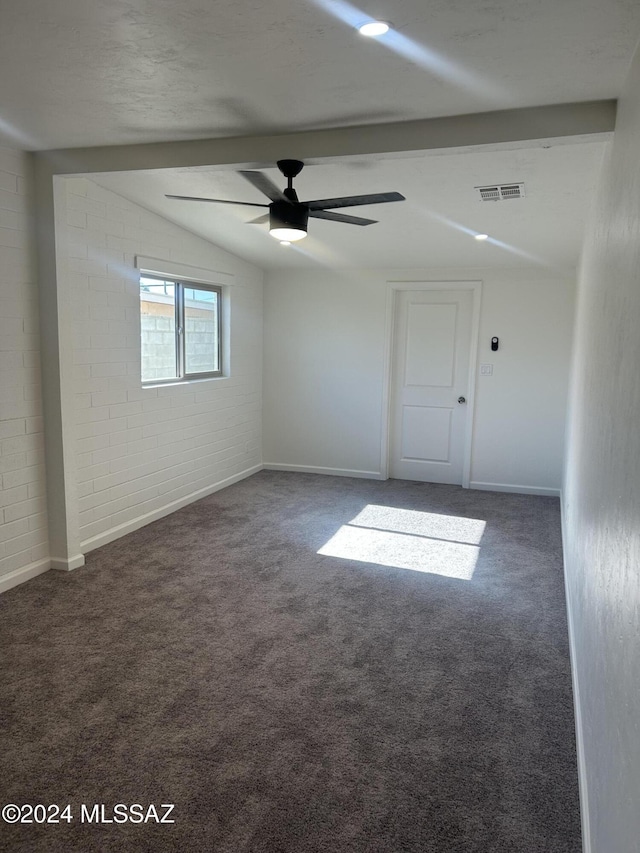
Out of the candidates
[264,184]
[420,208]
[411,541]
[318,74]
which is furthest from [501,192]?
[411,541]

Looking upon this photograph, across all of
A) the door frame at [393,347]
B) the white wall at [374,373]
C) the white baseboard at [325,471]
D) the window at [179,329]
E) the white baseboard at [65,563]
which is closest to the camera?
the white baseboard at [65,563]

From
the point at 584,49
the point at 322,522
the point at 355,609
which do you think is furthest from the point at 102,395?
the point at 584,49

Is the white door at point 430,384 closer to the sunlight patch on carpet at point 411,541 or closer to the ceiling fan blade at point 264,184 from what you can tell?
the sunlight patch on carpet at point 411,541

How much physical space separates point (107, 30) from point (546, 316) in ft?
15.6

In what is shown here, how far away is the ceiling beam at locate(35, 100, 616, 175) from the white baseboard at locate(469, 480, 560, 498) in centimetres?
404

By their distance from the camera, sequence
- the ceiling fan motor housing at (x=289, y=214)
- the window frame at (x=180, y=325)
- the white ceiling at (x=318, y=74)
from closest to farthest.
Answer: the white ceiling at (x=318, y=74) < the ceiling fan motor housing at (x=289, y=214) < the window frame at (x=180, y=325)

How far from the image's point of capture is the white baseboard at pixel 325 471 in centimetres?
648

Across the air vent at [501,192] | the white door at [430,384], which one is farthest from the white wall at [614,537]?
the white door at [430,384]

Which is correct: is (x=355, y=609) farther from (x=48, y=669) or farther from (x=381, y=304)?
(x=381, y=304)

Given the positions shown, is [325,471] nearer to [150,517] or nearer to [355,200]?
[150,517]

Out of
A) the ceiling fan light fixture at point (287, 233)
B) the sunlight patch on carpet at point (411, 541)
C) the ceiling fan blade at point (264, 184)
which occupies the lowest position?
the sunlight patch on carpet at point (411, 541)

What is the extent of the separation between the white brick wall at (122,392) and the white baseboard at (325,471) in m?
1.14

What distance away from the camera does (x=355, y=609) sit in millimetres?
3295

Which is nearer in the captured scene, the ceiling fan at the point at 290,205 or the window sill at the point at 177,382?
the ceiling fan at the point at 290,205
